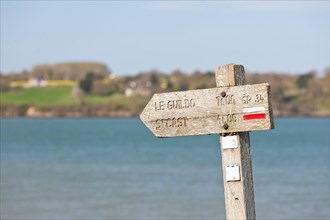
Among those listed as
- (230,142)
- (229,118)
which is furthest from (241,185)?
(229,118)

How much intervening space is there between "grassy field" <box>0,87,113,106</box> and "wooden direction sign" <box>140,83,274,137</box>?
121429 mm

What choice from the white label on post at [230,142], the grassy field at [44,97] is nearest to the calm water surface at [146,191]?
the white label on post at [230,142]

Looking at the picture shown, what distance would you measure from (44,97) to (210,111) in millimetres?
138339

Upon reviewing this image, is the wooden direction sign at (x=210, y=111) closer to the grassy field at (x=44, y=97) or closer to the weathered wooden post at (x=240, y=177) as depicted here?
the weathered wooden post at (x=240, y=177)

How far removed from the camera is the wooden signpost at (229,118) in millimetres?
6500

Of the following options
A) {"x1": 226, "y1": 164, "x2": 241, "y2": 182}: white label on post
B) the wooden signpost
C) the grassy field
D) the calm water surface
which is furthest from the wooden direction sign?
the grassy field

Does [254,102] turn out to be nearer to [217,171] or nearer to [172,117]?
[172,117]

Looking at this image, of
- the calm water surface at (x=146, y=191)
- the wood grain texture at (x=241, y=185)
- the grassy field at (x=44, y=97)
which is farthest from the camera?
the grassy field at (x=44, y=97)

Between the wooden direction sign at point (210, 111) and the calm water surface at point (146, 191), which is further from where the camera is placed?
the calm water surface at point (146, 191)

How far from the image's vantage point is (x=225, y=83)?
264 inches

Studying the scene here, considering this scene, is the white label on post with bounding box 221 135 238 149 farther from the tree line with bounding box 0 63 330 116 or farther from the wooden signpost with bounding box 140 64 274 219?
the tree line with bounding box 0 63 330 116

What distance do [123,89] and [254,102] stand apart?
157539mm

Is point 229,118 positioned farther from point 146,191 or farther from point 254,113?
point 146,191

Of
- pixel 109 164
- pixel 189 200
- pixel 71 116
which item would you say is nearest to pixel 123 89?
pixel 71 116
